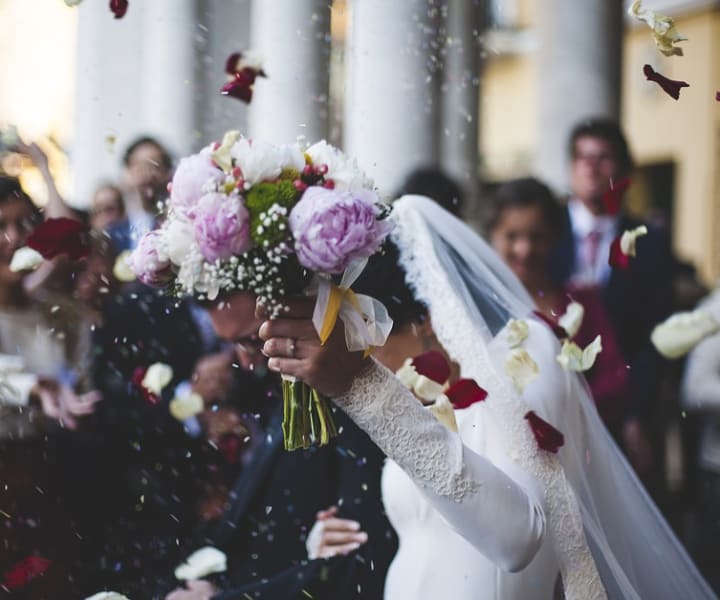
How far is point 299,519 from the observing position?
3689 millimetres

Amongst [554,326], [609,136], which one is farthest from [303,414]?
[609,136]

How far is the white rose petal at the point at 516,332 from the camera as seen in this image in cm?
309

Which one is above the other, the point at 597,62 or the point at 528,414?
the point at 597,62

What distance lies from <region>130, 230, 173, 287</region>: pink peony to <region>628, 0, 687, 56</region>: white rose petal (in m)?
1.32

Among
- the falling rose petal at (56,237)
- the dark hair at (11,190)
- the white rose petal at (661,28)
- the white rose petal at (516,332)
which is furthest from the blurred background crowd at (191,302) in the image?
the white rose petal at (661,28)

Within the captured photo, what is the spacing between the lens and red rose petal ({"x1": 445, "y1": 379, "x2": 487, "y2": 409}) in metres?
3.00

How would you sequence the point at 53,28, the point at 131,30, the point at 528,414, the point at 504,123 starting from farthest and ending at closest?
the point at 504,123 < the point at 53,28 < the point at 131,30 < the point at 528,414

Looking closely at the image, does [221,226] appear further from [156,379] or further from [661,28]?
[156,379]

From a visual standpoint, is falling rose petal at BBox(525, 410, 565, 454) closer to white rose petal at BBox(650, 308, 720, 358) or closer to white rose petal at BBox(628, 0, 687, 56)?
white rose petal at BBox(628, 0, 687, 56)

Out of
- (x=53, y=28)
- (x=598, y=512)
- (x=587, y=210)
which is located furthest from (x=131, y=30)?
(x=53, y=28)

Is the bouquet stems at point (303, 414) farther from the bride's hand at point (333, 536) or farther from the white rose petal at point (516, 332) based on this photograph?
the bride's hand at point (333, 536)

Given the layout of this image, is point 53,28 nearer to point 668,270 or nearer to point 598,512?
point 668,270

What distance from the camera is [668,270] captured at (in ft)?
18.3

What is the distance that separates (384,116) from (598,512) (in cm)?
224
